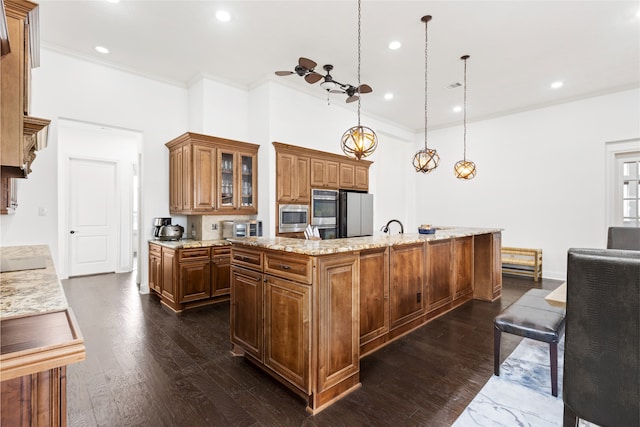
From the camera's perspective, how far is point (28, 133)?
1348 mm

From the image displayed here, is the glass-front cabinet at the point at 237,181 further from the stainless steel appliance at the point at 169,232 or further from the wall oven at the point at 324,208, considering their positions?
the wall oven at the point at 324,208

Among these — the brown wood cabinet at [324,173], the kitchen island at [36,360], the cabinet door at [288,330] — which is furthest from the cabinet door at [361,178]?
the kitchen island at [36,360]

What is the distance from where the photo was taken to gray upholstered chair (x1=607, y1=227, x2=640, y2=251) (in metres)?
3.03

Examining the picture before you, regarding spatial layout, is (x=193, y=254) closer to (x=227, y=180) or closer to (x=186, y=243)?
(x=186, y=243)

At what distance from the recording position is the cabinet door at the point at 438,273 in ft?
11.3

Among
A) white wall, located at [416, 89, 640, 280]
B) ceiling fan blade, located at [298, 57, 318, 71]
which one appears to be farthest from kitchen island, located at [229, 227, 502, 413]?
white wall, located at [416, 89, 640, 280]

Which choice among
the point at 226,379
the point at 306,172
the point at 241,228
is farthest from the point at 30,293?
the point at 306,172

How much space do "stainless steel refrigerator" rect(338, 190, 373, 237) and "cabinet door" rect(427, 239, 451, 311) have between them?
2.06 m

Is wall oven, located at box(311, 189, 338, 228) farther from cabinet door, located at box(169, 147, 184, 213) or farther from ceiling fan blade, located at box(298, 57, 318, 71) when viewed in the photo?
ceiling fan blade, located at box(298, 57, 318, 71)

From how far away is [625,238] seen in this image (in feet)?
10.1

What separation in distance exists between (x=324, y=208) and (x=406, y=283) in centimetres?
247

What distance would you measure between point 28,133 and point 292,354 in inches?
74.7

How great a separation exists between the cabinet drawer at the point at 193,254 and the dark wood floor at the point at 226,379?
75 cm

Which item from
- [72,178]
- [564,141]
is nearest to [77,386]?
[72,178]
